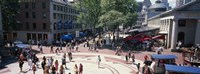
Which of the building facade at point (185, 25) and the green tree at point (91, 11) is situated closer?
the building facade at point (185, 25)

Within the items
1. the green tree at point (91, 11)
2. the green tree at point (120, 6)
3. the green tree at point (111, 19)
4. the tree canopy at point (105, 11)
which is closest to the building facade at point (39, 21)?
the tree canopy at point (105, 11)

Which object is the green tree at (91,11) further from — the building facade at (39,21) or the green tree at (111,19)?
the building facade at (39,21)

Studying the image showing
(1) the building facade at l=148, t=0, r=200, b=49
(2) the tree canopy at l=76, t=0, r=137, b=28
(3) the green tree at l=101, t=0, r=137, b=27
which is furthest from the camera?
(3) the green tree at l=101, t=0, r=137, b=27

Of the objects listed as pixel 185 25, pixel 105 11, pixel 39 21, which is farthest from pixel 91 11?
pixel 185 25

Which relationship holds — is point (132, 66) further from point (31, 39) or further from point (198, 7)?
point (31, 39)

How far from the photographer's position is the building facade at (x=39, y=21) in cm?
5069

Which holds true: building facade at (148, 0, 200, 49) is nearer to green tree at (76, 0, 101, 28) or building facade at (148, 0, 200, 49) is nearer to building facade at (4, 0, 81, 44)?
green tree at (76, 0, 101, 28)

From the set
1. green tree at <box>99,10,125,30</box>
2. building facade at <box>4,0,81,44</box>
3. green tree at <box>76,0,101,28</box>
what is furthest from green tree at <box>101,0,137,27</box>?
building facade at <box>4,0,81,44</box>

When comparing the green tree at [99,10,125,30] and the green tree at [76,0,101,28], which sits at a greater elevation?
the green tree at [76,0,101,28]

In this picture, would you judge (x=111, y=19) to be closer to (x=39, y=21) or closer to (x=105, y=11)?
(x=105, y=11)

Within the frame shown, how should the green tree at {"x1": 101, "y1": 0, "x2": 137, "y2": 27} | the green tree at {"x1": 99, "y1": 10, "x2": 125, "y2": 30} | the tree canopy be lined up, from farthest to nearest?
the green tree at {"x1": 101, "y1": 0, "x2": 137, "y2": 27}
the tree canopy
the green tree at {"x1": 99, "y1": 10, "x2": 125, "y2": 30}

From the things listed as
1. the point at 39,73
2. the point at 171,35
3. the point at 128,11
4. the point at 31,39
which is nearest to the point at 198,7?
the point at 171,35

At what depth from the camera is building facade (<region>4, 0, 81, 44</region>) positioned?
166 feet

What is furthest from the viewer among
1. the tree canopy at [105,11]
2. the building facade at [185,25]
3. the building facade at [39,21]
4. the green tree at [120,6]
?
the building facade at [39,21]
